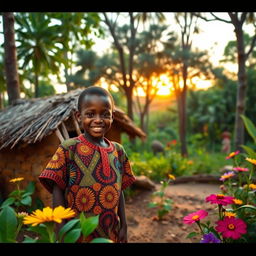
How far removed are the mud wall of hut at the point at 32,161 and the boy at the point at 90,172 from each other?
2.46 metres

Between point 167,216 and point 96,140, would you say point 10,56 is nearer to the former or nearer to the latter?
point 167,216

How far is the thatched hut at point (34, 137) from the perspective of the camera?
3.52 meters

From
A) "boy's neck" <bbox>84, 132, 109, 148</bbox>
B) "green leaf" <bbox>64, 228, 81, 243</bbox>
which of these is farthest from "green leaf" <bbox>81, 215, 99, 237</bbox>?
"boy's neck" <bbox>84, 132, 109, 148</bbox>

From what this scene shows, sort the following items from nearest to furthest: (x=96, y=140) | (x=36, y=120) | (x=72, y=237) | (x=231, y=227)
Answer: (x=72, y=237) → (x=231, y=227) → (x=96, y=140) → (x=36, y=120)

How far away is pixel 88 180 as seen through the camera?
1.41 m

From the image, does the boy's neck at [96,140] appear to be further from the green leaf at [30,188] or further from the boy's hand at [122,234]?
the green leaf at [30,188]

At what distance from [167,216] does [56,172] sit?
3822 mm

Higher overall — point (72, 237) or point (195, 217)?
point (72, 237)

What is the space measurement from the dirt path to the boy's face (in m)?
2.42

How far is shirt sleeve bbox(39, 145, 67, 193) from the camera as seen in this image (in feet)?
4.44

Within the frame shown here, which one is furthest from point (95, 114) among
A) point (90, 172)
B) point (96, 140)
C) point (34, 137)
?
point (34, 137)

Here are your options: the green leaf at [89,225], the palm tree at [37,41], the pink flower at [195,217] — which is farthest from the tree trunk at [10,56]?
the green leaf at [89,225]
